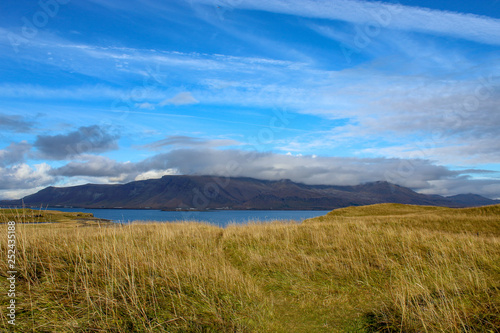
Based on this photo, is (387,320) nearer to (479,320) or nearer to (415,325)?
(415,325)

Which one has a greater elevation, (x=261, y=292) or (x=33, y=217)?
(x=33, y=217)

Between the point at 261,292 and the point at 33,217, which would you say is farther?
the point at 33,217

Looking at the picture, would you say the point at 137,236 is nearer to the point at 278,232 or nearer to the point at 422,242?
the point at 278,232

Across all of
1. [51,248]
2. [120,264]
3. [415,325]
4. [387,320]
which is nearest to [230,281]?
[120,264]

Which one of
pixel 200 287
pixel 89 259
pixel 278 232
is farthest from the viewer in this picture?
pixel 278 232

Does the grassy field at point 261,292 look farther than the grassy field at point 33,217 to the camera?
No

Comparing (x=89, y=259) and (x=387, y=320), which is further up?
(x=89, y=259)

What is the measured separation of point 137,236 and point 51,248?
5334 mm

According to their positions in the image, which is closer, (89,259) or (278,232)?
(89,259)

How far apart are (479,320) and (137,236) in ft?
40.1

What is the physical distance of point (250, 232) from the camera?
49.5 feet

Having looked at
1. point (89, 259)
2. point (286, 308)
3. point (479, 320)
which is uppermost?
point (89, 259)

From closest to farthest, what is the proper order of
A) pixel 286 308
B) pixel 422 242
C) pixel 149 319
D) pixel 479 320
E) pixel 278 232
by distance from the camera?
pixel 479 320, pixel 149 319, pixel 286 308, pixel 422 242, pixel 278 232

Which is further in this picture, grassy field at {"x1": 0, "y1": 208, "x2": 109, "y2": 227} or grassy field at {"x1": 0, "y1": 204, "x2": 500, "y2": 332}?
grassy field at {"x1": 0, "y1": 208, "x2": 109, "y2": 227}
